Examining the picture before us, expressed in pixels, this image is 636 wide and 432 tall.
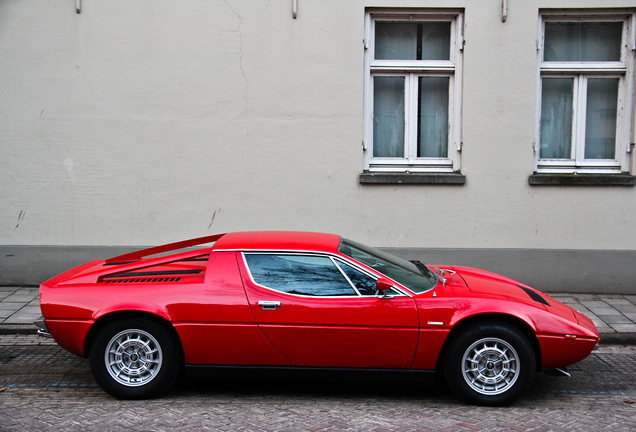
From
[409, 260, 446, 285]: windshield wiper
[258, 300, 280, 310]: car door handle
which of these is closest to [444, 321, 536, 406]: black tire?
[409, 260, 446, 285]: windshield wiper

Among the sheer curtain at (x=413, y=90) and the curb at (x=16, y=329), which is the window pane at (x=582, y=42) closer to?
the sheer curtain at (x=413, y=90)

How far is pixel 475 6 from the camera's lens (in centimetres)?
771

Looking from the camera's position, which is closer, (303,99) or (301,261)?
(301,261)

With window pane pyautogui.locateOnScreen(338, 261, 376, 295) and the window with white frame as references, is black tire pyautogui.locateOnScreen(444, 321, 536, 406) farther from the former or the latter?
the window with white frame

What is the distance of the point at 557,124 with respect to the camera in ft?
26.9

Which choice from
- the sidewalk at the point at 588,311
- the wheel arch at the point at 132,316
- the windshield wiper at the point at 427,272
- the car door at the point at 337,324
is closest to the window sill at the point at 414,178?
the sidewalk at the point at 588,311

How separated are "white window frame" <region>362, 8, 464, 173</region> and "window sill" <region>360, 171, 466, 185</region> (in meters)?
0.26

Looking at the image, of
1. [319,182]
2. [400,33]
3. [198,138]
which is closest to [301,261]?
[319,182]

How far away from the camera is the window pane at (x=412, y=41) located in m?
8.09

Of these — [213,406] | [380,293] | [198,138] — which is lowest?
[213,406]

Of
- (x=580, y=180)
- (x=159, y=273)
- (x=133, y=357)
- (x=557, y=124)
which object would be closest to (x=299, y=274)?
(x=159, y=273)

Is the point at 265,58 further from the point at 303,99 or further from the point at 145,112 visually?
the point at 145,112

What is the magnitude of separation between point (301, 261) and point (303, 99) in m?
4.19

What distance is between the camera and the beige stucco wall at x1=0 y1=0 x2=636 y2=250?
7.70 meters
